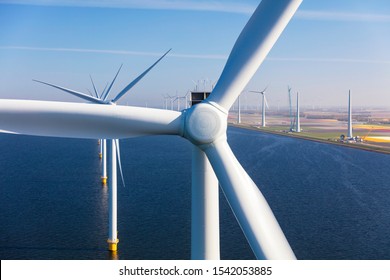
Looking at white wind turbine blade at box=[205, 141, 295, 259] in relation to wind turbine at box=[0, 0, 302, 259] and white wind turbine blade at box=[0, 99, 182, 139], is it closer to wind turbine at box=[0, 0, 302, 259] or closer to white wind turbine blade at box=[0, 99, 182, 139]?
wind turbine at box=[0, 0, 302, 259]

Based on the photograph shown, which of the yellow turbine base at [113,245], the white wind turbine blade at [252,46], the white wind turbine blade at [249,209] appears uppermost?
the white wind turbine blade at [252,46]

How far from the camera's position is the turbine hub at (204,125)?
12.3 metres

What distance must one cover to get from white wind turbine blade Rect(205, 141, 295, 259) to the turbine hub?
1.14ft

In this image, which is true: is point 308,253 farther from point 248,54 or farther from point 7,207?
point 7,207

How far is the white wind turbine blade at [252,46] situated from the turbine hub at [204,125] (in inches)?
32.2

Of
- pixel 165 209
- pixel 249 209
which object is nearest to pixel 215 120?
pixel 249 209

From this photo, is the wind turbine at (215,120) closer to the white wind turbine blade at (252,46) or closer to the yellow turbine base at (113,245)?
the white wind turbine blade at (252,46)

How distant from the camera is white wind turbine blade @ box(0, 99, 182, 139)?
12594mm

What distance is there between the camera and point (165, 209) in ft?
156

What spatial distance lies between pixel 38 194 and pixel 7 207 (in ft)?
21.8

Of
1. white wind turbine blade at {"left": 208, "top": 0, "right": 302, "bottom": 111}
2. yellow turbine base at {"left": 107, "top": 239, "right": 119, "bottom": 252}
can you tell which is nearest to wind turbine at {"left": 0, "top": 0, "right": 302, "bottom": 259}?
white wind turbine blade at {"left": 208, "top": 0, "right": 302, "bottom": 111}

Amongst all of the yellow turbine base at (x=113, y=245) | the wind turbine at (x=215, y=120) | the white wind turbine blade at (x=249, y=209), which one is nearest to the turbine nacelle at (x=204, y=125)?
the wind turbine at (x=215, y=120)
